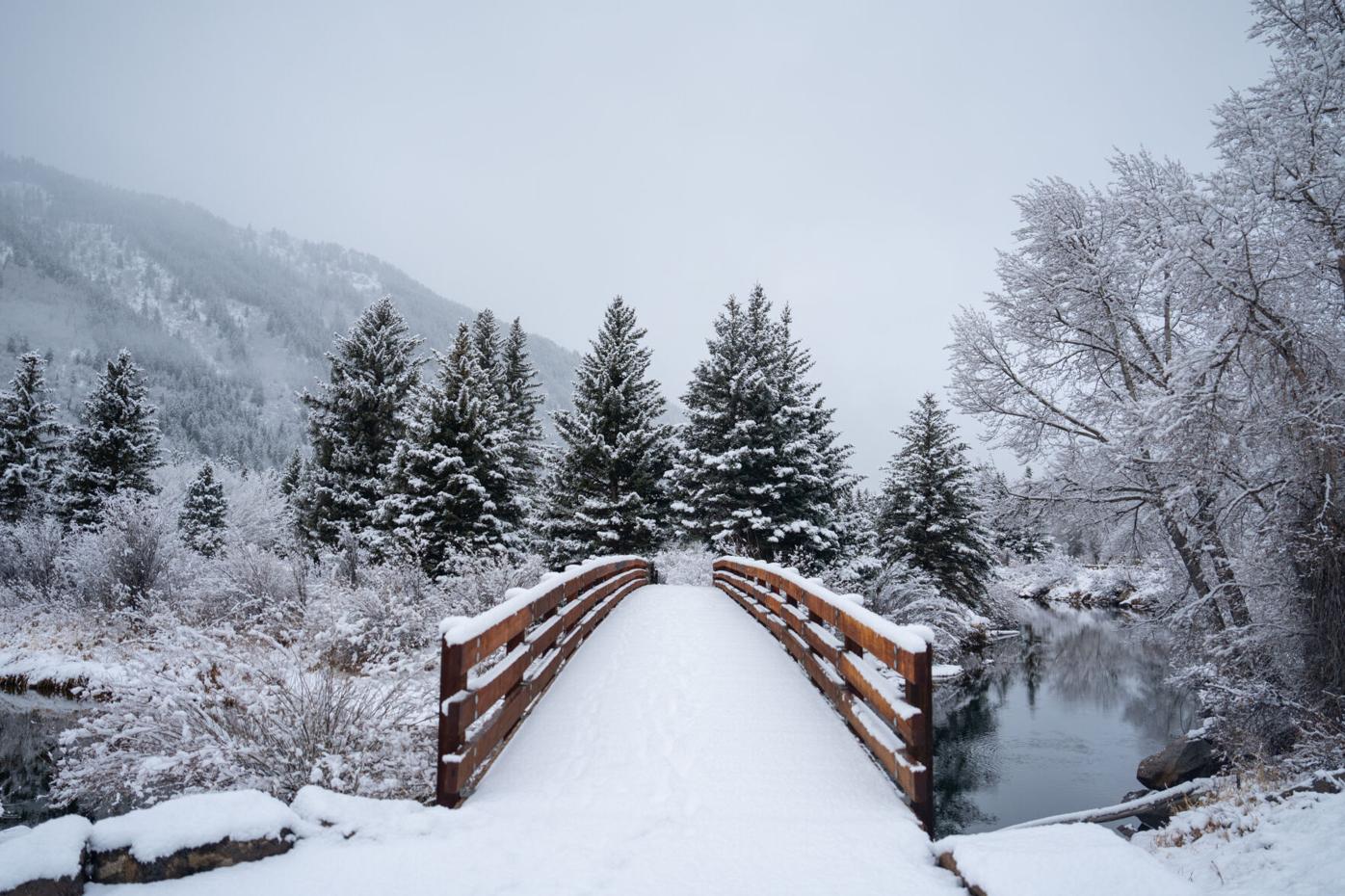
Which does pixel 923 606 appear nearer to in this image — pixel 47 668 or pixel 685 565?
pixel 685 565

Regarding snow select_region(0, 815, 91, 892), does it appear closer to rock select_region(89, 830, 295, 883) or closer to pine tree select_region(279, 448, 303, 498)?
rock select_region(89, 830, 295, 883)

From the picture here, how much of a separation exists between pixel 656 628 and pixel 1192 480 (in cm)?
728

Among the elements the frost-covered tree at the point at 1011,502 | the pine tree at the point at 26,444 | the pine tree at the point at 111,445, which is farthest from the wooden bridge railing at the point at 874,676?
the pine tree at the point at 26,444

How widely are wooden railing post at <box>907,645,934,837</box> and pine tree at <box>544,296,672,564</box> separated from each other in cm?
1873

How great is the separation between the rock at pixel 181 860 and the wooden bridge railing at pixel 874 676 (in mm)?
3352

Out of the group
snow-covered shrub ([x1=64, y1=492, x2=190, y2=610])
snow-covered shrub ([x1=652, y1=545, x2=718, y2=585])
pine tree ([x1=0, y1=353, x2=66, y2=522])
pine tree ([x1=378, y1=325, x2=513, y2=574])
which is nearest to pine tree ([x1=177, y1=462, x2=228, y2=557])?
pine tree ([x1=0, y1=353, x2=66, y2=522])

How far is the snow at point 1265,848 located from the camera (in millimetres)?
3926

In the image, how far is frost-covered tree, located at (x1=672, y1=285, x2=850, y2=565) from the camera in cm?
2138

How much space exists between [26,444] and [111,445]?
350 cm

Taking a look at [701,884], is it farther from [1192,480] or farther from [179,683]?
[1192,480]

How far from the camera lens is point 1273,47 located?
28.1 feet

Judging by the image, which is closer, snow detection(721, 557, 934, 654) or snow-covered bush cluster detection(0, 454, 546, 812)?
snow detection(721, 557, 934, 654)

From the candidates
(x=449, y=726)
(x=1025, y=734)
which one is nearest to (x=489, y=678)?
(x=449, y=726)

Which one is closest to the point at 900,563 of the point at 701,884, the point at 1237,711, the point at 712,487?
the point at 712,487
